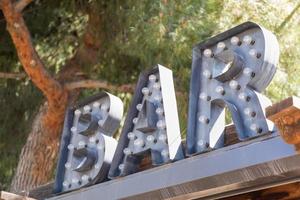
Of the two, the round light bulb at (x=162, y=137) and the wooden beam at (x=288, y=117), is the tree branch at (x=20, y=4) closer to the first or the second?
the round light bulb at (x=162, y=137)

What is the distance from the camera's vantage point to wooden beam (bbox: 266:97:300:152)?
1964mm

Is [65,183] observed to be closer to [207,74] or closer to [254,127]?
[207,74]

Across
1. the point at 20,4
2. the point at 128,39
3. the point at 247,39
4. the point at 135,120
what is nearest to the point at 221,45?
the point at 247,39

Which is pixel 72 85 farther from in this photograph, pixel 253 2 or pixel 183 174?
pixel 183 174

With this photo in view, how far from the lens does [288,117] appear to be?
199 centimetres

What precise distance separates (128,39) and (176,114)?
11.3 ft

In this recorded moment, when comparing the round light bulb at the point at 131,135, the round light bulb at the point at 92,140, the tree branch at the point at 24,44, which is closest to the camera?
the round light bulb at the point at 131,135

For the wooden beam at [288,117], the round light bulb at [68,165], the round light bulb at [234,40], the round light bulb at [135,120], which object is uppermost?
the round light bulb at [234,40]

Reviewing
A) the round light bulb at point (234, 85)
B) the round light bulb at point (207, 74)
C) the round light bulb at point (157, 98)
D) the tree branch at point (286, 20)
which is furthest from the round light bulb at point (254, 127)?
the tree branch at point (286, 20)

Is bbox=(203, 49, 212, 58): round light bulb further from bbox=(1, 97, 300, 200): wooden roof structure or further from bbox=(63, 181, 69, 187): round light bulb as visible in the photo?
bbox=(63, 181, 69, 187): round light bulb

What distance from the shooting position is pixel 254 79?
2.75 metres

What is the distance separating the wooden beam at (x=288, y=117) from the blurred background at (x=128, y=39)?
12.3 feet

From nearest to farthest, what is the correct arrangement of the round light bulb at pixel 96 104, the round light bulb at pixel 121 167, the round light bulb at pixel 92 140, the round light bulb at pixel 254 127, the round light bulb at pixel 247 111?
the round light bulb at pixel 254 127, the round light bulb at pixel 247 111, the round light bulb at pixel 121 167, the round light bulb at pixel 92 140, the round light bulb at pixel 96 104

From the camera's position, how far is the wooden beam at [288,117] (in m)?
1.96
